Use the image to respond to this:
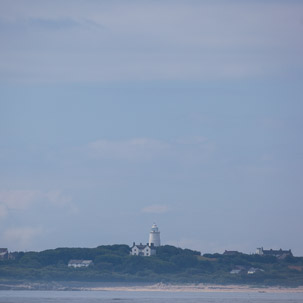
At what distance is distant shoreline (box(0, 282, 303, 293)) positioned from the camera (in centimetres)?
12619

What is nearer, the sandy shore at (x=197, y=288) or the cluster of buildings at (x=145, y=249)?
the sandy shore at (x=197, y=288)

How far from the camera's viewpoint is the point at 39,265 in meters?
135

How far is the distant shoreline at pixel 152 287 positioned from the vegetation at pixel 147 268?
897 mm

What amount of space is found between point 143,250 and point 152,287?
68.9ft

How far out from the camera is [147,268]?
5256 inches

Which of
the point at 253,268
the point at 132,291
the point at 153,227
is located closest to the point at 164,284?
the point at 132,291

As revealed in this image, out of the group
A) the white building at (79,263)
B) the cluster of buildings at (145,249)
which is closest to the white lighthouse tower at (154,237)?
the cluster of buildings at (145,249)

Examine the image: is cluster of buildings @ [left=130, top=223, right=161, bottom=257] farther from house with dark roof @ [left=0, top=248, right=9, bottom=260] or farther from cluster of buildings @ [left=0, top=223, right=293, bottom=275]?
house with dark roof @ [left=0, top=248, right=9, bottom=260]

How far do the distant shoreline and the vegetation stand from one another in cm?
90

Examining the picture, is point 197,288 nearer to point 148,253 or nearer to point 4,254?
point 148,253

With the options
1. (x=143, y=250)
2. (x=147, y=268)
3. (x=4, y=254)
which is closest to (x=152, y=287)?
(x=147, y=268)

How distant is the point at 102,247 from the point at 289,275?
31.7 metres

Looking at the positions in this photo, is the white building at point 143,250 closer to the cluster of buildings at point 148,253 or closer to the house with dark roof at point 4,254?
the cluster of buildings at point 148,253

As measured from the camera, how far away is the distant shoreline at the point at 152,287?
126188mm
